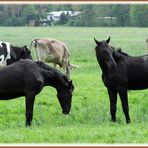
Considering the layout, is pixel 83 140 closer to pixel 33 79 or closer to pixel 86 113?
pixel 33 79

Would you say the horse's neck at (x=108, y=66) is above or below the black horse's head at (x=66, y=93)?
above

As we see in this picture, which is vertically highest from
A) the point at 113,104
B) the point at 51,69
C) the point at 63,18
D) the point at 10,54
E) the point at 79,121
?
the point at 63,18

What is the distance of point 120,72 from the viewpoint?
426 inches

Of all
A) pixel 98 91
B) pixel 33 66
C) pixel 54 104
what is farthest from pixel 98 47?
pixel 98 91

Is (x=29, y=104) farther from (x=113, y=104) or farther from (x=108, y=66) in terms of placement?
(x=113, y=104)

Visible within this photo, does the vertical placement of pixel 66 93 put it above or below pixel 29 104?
above

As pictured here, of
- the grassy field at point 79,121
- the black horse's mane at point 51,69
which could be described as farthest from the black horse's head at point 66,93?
the grassy field at point 79,121

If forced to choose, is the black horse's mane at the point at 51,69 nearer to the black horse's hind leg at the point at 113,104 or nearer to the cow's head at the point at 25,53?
the black horse's hind leg at the point at 113,104

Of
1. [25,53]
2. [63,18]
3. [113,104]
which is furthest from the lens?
[63,18]

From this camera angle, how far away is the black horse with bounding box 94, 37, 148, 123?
412 inches

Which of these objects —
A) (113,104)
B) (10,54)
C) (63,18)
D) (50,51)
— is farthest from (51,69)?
(63,18)

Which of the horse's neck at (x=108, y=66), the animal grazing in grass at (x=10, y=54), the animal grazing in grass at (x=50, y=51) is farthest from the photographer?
the animal grazing in grass at (x=50, y=51)

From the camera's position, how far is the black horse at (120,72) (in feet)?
34.3

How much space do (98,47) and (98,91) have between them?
5.22 metres
